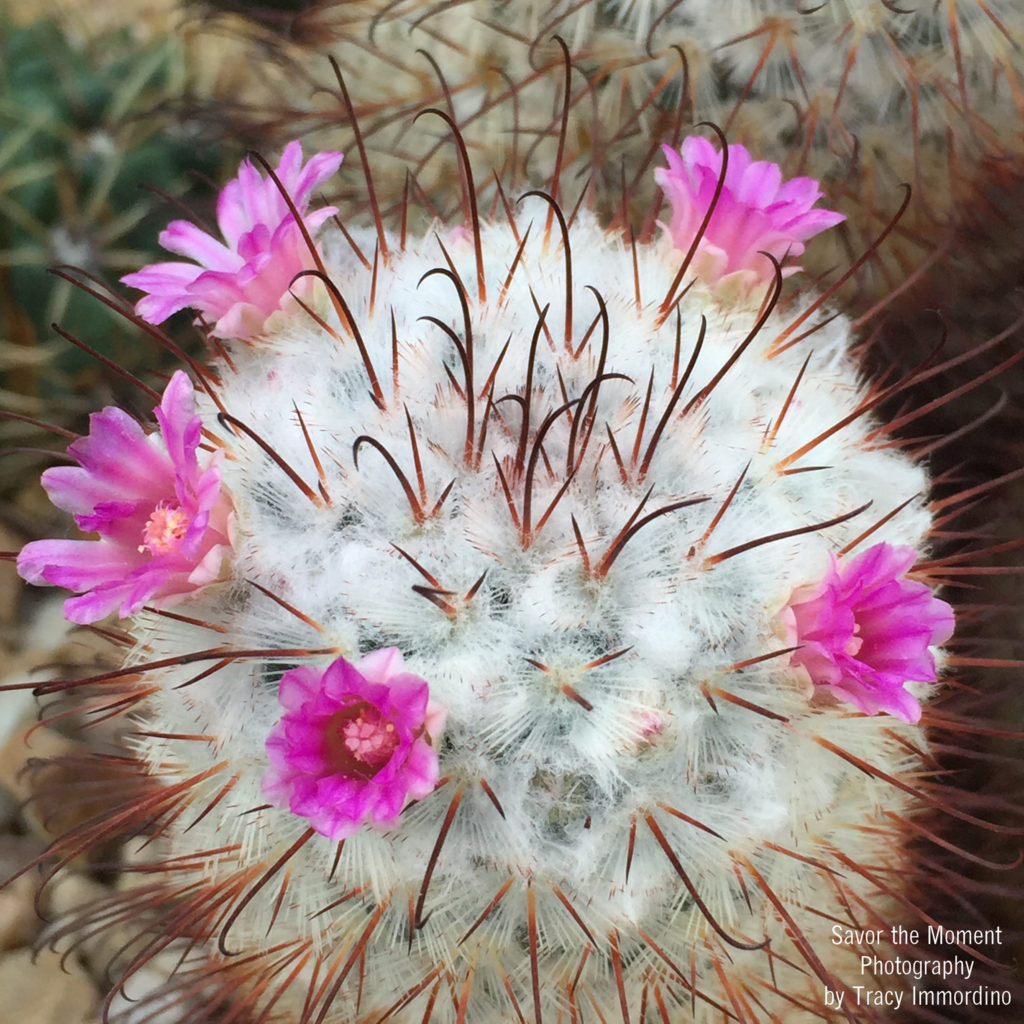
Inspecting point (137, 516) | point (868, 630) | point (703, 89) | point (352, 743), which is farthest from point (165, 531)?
point (703, 89)

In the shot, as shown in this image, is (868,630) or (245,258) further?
(245,258)

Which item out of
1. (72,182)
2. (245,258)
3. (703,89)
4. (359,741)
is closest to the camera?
(359,741)

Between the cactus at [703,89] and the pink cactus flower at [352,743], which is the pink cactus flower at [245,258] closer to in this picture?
the cactus at [703,89]

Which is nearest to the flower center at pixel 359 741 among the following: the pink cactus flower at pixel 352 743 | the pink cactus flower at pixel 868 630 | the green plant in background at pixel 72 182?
the pink cactus flower at pixel 352 743

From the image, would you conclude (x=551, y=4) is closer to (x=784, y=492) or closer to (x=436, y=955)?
(x=784, y=492)

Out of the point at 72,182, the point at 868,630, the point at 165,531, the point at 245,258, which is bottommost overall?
the point at 868,630

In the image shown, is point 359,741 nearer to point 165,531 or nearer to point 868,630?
point 165,531
